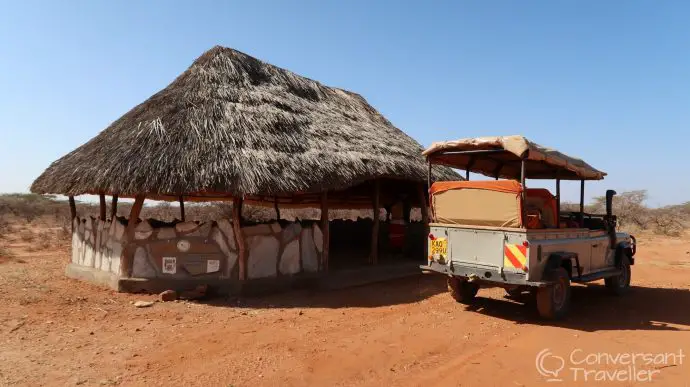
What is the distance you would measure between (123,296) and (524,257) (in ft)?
21.3

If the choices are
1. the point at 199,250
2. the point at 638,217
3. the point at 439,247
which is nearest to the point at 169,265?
the point at 199,250

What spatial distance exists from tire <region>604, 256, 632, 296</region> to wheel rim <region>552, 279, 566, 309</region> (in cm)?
223

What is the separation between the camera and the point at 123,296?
7965 millimetres

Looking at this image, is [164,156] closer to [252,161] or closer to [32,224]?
[252,161]

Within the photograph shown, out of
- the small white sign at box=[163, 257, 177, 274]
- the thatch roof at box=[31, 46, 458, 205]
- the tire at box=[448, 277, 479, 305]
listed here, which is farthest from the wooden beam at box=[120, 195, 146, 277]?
the tire at box=[448, 277, 479, 305]

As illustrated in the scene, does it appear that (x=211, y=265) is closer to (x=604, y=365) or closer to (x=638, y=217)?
(x=604, y=365)

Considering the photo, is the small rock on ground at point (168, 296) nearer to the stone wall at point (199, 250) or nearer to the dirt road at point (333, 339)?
the dirt road at point (333, 339)

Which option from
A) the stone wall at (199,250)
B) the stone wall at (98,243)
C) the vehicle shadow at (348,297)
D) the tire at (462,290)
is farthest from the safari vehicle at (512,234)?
the stone wall at (98,243)

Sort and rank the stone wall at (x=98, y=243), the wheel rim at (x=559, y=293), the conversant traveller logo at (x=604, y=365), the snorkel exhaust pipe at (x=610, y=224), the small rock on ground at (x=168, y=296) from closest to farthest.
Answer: the conversant traveller logo at (x=604, y=365)
the wheel rim at (x=559, y=293)
the small rock on ground at (x=168, y=296)
the snorkel exhaust pipe at (x=610, y=224)
the stone wall at (x=98, y=243)

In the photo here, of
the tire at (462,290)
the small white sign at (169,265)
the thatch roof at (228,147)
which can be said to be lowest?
the tire at (462,290)

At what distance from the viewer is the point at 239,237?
8203 mm

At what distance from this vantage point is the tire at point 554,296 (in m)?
6.43

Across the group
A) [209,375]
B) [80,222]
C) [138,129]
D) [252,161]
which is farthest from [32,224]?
[209,375]

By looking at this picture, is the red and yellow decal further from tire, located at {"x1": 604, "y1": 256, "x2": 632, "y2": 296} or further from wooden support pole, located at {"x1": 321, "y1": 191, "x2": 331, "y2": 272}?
wooden support pole, located at {"x1": 321, "y1": 191, "x2": 331, "y2": 272}
